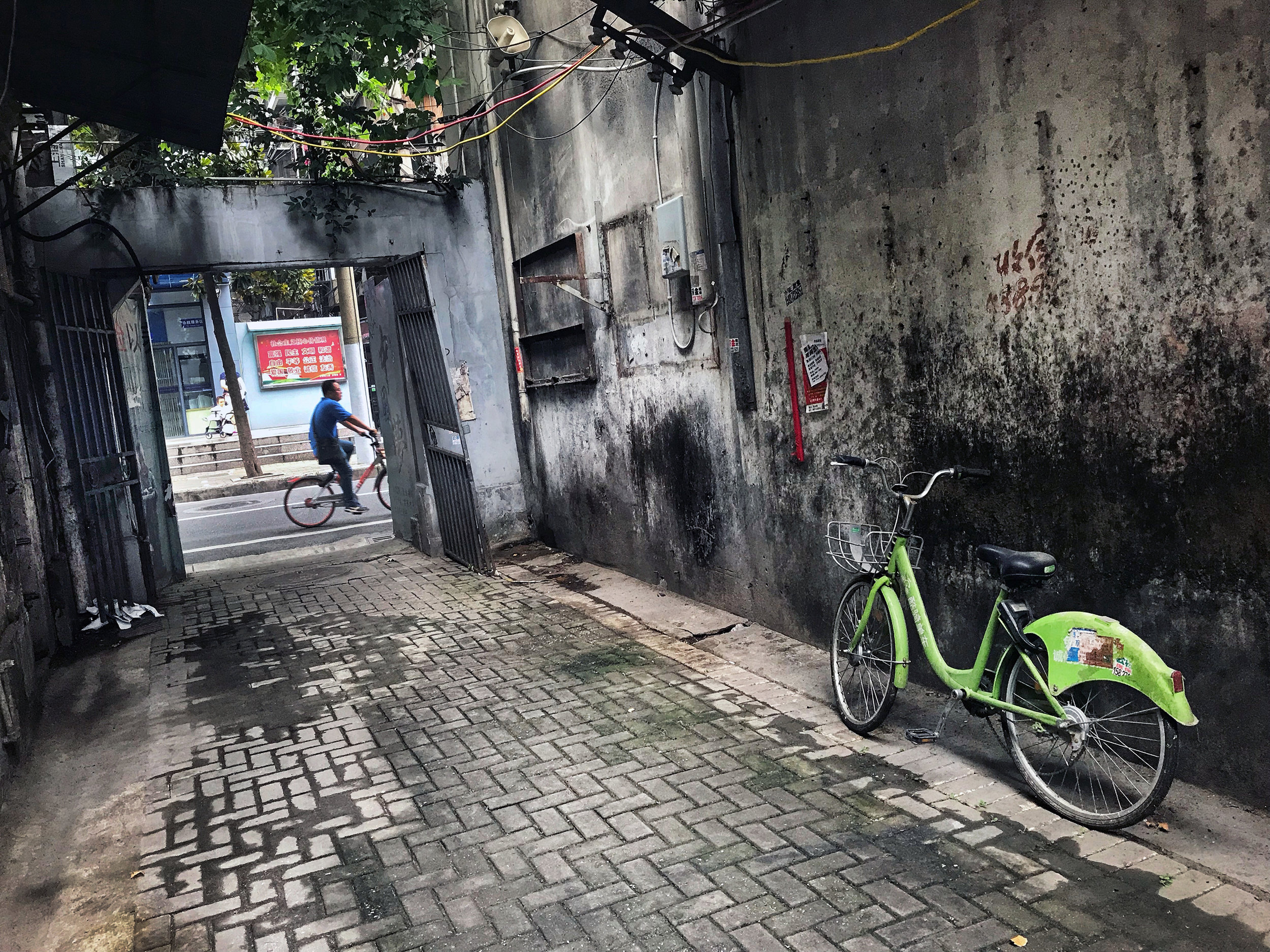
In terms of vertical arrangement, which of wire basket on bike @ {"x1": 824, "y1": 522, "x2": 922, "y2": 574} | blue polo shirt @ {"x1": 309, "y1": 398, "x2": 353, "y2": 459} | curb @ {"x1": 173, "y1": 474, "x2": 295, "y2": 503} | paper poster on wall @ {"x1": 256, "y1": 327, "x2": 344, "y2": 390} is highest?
paper poster on wall @ {"x1": 256, "y1": 327, "x2": 344, "y2": 390}

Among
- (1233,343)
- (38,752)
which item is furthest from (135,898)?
(1233,343)

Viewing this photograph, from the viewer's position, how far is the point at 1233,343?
3600 mm

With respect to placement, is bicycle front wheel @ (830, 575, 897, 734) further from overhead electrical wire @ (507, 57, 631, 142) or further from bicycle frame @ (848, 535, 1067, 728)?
overhead electrical wire @ (507, 57, 631, 142)

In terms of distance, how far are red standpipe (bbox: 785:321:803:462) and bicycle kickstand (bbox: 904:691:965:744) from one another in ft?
6.52

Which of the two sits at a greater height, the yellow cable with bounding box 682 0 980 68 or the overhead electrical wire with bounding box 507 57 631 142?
the overhead electrical wire with bounding box 507 57 631 142

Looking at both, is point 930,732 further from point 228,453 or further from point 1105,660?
point 228,453

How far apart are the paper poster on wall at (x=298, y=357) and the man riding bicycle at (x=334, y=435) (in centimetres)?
1521

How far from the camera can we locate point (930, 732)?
481cm

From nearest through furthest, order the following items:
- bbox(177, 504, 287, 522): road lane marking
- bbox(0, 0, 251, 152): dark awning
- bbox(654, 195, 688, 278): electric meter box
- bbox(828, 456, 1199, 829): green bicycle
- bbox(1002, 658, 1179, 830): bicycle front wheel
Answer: bbox(828, 456, 1199, 829): green bicycle < bbox(1002, 658, 1179, 830): bicycle front wheel < bbox(0, 0, 251, 152): dark awning < bbox(654, 195, 688, 278): electric meter box < bbox(177, 504, 287, 522): road lane marking

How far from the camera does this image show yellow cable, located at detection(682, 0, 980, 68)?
464 cm

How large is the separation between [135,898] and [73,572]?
200 inches

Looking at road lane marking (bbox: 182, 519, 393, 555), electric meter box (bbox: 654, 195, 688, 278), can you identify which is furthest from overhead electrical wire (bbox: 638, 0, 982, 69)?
road lane marking (bbox: 182, 519, 393, 555)

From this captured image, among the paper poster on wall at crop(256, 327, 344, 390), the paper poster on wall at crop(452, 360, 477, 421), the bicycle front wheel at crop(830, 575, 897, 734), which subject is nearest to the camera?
the bicycle front wheel at crop(830, 575, 897, 734)

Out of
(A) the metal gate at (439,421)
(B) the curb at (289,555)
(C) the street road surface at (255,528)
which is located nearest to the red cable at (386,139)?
(A) the metal gate at (439,421)
